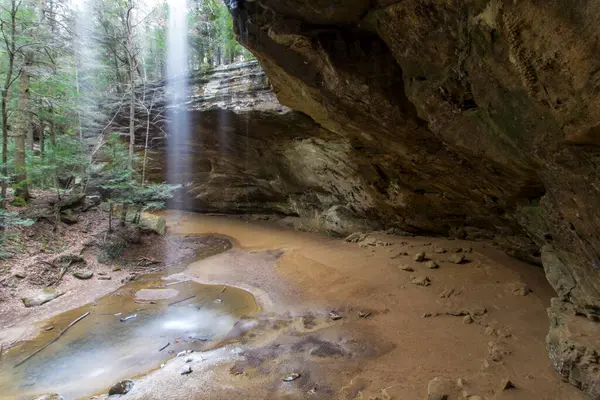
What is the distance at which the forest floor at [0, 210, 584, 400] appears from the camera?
433 centimetres

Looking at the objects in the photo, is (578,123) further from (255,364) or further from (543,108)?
(255,364)

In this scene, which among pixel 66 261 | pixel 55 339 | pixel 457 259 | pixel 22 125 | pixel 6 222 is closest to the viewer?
pixel 55 339

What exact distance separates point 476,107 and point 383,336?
4.16 metres

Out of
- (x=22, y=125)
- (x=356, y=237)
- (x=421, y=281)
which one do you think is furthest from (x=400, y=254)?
(x=22, y=125)

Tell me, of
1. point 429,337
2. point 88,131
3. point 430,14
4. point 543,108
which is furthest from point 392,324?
point 88,131

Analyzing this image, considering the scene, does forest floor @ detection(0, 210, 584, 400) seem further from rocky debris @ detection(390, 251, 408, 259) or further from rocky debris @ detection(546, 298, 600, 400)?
rocky debris @ detection(546, 298, 600, 400)

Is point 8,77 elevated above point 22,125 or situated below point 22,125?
above

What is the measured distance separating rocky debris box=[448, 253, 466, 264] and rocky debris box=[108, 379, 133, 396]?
24.6ft

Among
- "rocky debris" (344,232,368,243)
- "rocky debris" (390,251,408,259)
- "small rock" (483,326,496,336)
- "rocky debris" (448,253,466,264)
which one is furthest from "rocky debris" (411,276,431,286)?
"rocky debris" (344,232,368,243)

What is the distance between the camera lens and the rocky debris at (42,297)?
7350 mm

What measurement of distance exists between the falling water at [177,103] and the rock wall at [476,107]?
6664 mm

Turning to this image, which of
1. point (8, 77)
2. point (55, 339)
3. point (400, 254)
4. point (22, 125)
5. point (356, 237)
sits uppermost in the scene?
point (8, 77)

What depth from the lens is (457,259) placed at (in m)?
8.17

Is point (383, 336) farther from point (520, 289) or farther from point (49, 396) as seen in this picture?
point (49, 396)
